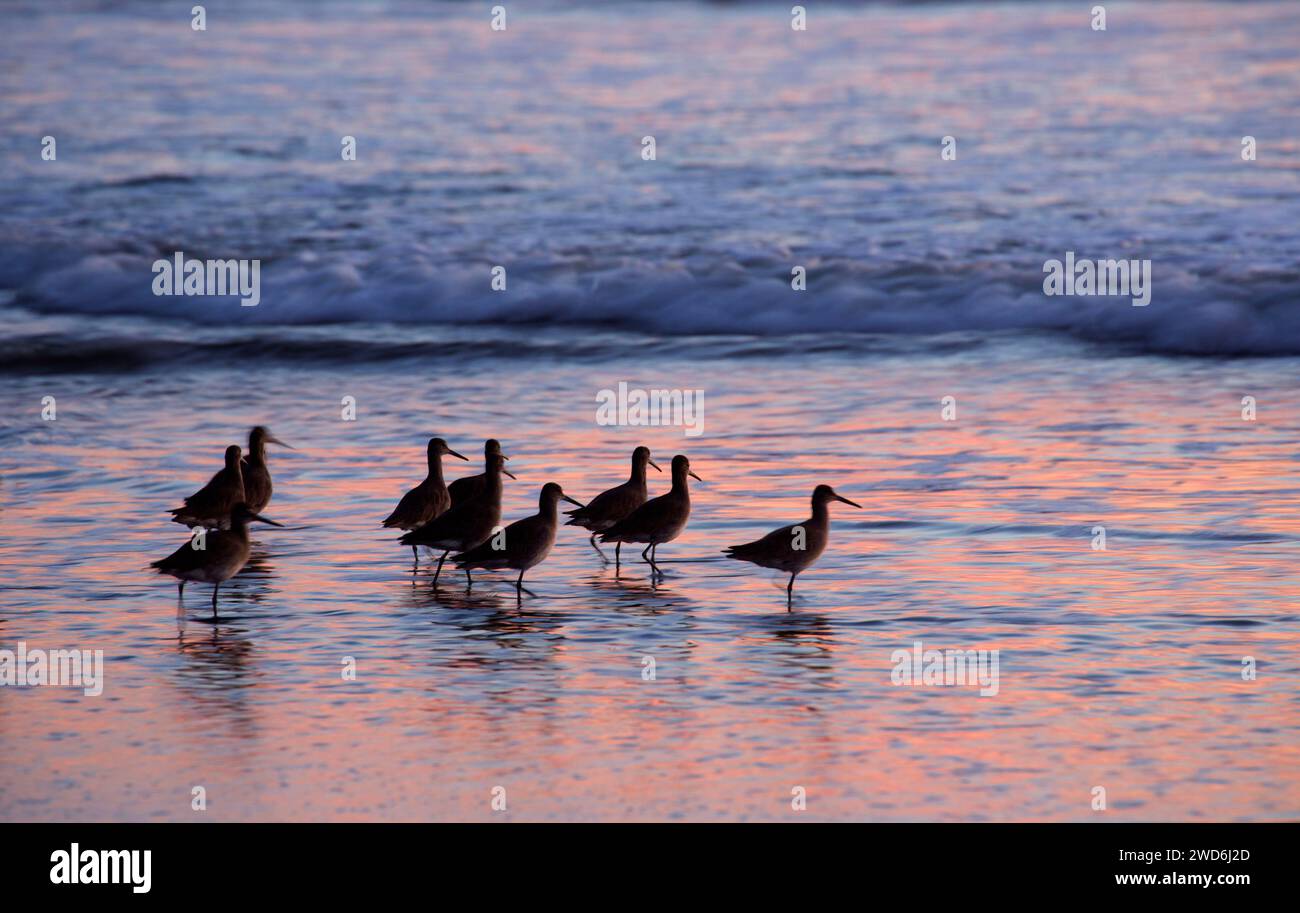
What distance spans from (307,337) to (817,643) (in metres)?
13.4

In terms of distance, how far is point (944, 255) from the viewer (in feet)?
79.2

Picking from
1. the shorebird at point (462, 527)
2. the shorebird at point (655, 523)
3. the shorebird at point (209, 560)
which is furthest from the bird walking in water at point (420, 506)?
the shorebird at point (209, 560)

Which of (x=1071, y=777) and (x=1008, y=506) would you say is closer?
(x=1071, y=777)

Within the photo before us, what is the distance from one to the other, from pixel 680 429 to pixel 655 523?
14.4ft

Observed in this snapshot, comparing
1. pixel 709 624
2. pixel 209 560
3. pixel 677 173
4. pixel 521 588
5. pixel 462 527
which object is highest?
pixel 677 173

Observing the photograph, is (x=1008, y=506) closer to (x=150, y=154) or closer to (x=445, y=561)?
(x=445, y=561)

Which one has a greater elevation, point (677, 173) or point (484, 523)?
point (677, 173)

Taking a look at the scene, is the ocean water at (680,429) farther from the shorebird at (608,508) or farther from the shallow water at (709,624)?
the shorebird at (608,508)

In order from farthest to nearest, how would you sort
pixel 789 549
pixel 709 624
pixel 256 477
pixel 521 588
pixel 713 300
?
pixel 713 300
pixel 256 477
pixel 521 588
pixel 789 549
pixel 709 624

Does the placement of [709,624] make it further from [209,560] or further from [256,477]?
[256,477]

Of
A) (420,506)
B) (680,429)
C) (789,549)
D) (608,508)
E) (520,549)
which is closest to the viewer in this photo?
(789,549)

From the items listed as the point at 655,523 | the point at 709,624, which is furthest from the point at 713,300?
the point at 709,624

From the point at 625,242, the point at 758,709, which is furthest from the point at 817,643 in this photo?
the point at 625,242

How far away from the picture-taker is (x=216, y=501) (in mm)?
12438
